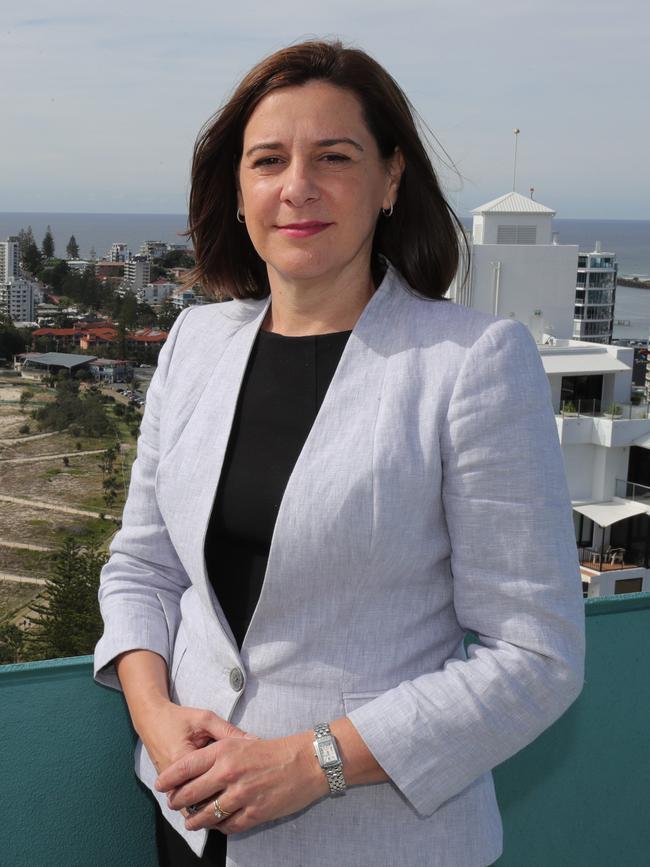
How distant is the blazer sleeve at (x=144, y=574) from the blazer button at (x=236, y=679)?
4.8 inches

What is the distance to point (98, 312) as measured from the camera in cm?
2095

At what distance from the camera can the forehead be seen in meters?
0.89

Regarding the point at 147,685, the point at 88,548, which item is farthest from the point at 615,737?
the point at 88,548

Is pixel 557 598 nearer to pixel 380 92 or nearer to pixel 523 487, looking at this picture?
pixel 523 487

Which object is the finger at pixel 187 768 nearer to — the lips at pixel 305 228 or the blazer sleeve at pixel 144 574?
the blazer sleeve at pixel 144 574

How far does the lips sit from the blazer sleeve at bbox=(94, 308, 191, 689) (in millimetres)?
240

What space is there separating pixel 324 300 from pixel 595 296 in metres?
34.0

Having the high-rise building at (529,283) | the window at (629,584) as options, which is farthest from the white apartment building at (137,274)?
the window at (629,584)

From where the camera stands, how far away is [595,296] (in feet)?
109

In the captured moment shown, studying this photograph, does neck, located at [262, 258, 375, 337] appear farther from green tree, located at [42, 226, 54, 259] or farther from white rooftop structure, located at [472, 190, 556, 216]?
green tree, located at [42, 226, 54, 259]

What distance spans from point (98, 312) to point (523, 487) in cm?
2103

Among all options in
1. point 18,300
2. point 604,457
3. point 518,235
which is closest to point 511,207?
point 518,235

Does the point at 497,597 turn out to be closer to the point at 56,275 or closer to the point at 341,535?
the point at 341,535

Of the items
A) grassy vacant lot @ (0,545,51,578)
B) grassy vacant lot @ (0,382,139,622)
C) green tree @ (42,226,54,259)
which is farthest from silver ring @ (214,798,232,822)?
green tree @ (42,226,54,259)
